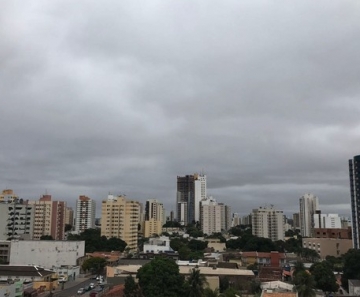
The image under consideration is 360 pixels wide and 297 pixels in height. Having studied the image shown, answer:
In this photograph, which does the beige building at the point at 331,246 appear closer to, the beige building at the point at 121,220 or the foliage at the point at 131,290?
the beige building at the point at 121,220

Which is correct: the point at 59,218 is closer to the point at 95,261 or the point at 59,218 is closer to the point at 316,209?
the point at 95,261

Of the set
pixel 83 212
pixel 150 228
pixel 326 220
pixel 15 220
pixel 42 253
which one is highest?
pixel 83 212

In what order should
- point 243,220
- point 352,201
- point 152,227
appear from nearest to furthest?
point 352,201 < point 152,227 < point 243,220

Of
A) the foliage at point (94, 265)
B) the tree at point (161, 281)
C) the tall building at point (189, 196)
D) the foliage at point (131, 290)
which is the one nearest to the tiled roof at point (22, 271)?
the foliage at point (94, 265)

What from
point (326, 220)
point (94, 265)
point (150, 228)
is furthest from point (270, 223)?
point (94, 265)

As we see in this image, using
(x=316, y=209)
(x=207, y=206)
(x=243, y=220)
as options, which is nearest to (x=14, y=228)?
(x=207, y=206)

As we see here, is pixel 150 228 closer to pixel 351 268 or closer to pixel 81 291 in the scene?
pixel 351 268
